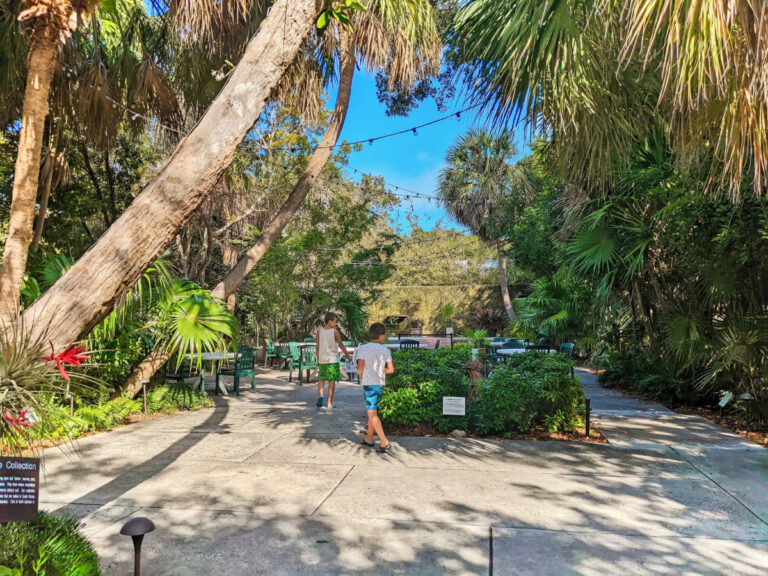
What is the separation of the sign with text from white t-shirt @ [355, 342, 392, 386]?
3.92 meters

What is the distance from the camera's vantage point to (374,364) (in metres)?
6.23

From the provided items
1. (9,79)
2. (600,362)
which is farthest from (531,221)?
(9,79)

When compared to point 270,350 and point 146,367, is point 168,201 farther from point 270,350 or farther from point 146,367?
point 270,350

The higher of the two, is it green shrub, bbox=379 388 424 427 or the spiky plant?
the spiky plant

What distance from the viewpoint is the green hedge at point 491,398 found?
6.65 m

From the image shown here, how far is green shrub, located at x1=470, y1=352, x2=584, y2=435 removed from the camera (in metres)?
6.60

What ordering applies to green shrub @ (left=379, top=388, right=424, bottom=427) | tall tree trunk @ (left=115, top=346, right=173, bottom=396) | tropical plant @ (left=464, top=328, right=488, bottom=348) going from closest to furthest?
green shrub @ (left=379, top=388, right=424, bottom=427), tall tree trunk @ (left=115, top=346, right=173, bottom=396), tropical plant @ (left=464, top=328, right=488, bottom=348)

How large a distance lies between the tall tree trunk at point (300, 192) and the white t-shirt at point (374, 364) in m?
3.81

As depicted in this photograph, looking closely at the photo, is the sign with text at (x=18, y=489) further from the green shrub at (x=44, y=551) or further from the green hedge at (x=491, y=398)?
the green hedge at (x=491, y=398)

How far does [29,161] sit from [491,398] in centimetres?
528

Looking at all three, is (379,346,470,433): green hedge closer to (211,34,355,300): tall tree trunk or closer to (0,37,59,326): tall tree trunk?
(211,34,355,300): tall tree trunk

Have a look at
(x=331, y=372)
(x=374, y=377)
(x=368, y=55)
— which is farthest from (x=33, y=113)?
(x=368, y=55)

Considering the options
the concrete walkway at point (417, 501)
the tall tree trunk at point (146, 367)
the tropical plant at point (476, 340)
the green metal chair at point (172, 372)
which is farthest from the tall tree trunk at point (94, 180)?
the tropical plant at point (476, 340)

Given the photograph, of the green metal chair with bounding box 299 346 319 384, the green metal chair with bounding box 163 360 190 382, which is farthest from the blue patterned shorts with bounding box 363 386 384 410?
the green metal chair with bounding box 299 346 319 384
